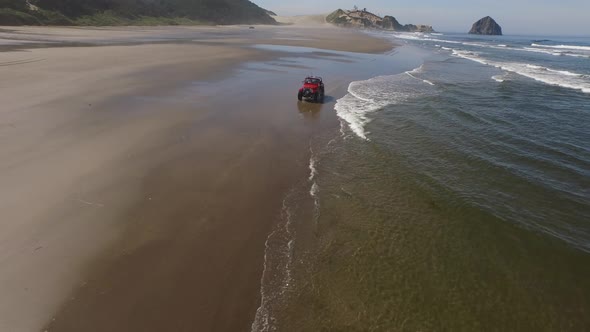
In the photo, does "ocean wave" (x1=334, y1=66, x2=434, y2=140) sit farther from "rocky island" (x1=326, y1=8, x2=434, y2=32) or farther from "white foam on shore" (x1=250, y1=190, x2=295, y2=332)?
"rocky island" (x1=326, y1=8, x2=434, y2=32)

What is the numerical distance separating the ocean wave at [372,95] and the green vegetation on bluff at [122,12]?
56825 millimetres

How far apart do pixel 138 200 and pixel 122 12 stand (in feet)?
269

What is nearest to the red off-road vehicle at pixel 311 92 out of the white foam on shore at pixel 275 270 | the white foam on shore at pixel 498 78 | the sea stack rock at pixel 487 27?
the white foam on shore at pixel 275 270

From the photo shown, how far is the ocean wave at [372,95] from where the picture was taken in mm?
16341

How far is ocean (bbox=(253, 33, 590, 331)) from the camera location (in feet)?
19.2

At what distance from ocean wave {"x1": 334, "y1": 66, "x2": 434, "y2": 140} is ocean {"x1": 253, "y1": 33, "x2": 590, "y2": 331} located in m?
0.42

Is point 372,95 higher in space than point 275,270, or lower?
higher

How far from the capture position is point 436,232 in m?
8.06

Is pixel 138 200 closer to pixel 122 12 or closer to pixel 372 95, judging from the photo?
pixel 372 95

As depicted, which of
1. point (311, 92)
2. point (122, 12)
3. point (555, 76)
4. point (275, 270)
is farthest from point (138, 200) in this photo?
point (122, 12)

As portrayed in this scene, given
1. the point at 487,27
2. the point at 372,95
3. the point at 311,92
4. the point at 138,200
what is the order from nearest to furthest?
the point at 138,200, the point at 311,92, the point at 372,95, the point at 487,27

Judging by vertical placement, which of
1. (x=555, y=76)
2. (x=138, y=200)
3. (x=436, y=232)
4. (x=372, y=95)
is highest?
(x=555, y=76)

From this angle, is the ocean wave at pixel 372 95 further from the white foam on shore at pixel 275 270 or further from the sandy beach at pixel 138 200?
the white foam on shore at pixel 275 270

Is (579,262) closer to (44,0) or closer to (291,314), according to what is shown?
(291,314)
